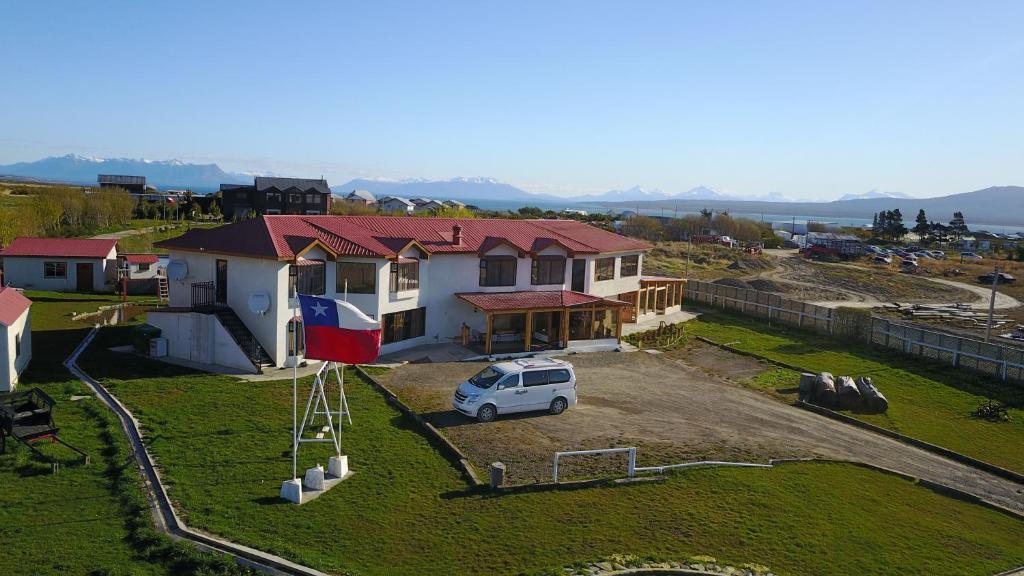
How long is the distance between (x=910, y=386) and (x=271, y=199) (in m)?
75.6

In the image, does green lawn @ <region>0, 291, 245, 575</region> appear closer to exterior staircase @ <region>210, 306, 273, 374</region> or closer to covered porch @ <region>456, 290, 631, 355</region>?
exterior staircase @ <region>210, 306, 273, 374</region>

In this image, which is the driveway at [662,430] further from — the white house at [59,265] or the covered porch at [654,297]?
the white house at [59,265]

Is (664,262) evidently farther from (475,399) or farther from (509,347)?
(475,399)

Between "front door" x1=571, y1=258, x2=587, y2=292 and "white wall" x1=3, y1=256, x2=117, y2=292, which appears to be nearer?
"front door" x1=571, y1=258, x2=587, y2=292

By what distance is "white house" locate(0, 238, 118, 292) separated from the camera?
41.5 meters

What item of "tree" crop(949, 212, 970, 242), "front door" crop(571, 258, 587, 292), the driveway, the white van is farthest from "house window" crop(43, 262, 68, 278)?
"tree" crop(949, 212, 970, 242)

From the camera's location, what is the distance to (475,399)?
2142cm

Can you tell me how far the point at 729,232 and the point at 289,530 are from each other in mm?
106100

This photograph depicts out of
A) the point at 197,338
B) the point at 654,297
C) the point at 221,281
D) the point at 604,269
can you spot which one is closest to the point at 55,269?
the point at 221,281

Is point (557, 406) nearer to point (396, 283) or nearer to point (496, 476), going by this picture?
point (496, 476)

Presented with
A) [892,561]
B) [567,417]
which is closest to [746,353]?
[567,417]

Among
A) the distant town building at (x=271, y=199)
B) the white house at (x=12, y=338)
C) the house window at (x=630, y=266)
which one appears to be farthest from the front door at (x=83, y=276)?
the distant town building at (x=271, y=199)

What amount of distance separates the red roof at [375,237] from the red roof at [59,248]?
16083 millimetres

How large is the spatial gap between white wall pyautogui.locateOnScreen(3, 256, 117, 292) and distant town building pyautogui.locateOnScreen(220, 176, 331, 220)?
43.4 meters
